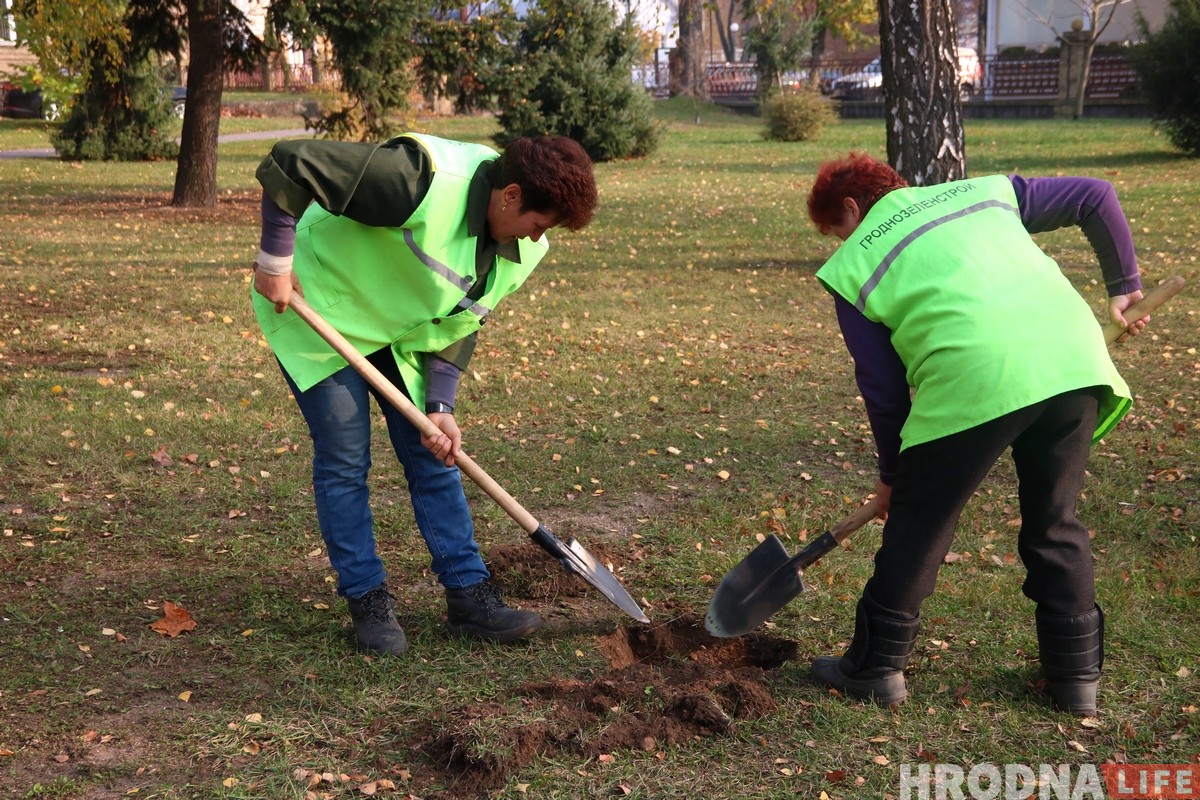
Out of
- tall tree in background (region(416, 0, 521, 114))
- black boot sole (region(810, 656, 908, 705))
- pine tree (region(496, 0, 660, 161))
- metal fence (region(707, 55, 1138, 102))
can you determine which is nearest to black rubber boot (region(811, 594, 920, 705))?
black boot sole (region(810, 656, 908, 705))

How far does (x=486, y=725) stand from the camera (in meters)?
3.08

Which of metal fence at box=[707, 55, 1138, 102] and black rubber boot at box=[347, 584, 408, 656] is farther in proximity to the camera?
metal fence at box=[707, 55, 1138, 102]

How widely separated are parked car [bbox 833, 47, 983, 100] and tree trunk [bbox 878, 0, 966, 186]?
24.9 metres

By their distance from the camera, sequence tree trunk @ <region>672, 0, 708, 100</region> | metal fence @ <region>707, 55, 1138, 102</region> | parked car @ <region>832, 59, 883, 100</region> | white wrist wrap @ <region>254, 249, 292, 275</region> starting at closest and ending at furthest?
white wrist wrap @ <region>254, 249, 292, 275</region>, metal fence @ <region>707, 55, 1138, 102</region>, parked car @ <region>832, 59, 883, 100</region>, tree trunk @ <region>672, 0, 708, 100</region>

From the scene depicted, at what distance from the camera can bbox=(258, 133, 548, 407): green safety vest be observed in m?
3.19

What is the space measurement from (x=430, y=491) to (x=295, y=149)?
3.79 feet

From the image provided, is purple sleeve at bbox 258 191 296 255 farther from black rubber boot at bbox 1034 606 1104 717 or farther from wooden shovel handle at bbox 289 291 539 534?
black rubber boot at bbox 1034 606 1104 717

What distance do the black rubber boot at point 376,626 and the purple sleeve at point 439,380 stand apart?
2.09 ft

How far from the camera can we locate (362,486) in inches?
138

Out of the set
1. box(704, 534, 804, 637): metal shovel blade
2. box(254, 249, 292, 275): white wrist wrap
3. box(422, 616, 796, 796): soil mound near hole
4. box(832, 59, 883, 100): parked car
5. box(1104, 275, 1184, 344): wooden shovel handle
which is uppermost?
box(832, 59, 883, 100): parked car

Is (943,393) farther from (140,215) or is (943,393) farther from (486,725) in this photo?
(140,215)

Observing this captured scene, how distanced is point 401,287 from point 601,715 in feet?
4.39

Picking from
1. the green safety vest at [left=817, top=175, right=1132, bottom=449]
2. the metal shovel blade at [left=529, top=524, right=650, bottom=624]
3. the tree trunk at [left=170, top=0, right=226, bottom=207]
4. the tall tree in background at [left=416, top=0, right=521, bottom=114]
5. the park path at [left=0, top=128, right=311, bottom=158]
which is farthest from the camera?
the park path at [left=0, top=128, right=311, bottom=158]

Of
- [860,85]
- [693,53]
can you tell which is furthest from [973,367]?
[860,85]
